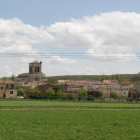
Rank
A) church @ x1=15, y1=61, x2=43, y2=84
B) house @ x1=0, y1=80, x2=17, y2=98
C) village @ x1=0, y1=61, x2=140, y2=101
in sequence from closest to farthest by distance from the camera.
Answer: village @ x1=0, y1=61, x2=140, y2=101, house @ x1=0, y1=80, x2=17, y2=98, church @ x1=15, y1=61, x2=43, y2=84

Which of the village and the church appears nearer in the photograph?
the village

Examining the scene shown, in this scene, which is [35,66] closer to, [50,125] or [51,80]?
[51,80]

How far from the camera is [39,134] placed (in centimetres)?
1686

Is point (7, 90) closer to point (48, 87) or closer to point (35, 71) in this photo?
point (48, 87)

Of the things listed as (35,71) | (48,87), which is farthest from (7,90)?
(35,71)

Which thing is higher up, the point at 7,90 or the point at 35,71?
the point at 35,71

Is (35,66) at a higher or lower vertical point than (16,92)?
higher

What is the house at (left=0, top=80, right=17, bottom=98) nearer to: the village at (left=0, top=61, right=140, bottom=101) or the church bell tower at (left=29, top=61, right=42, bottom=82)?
the village at (left=0, top=61, right=140, bottom=101)

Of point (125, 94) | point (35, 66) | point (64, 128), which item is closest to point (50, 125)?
point (64, 128)

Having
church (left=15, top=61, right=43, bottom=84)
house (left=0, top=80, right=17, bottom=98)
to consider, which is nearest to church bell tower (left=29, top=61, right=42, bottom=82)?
church (left=15, top=61, right=43, bottom=84)

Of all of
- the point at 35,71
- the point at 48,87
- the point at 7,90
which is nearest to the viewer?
the point at 7,90

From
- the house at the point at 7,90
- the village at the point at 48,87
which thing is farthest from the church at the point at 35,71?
the house at the point at 7,90

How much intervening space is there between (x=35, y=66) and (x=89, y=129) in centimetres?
14109

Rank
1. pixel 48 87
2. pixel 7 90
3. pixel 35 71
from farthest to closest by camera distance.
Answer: pixel 35 71 < pixel 48 87 < pixel 7 90
